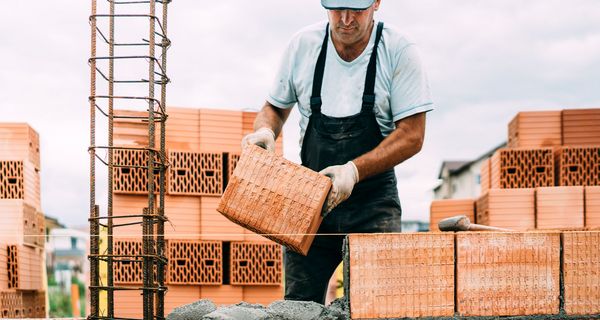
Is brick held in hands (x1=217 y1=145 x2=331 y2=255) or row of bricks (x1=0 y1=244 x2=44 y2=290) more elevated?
brick held in hands (x1=217 y1=145 x2=331 y2=255)

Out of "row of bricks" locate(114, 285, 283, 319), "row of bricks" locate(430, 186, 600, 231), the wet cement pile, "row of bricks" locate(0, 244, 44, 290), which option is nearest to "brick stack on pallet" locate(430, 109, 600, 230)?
"row of bricks" locate(430, 186, 600, 231)

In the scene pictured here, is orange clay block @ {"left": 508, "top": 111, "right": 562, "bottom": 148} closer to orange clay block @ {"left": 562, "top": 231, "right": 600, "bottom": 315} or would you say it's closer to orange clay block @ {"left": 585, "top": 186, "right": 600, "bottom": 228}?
orange clay block @ {"left": 585, "top": 186, "right": 600, "bottom": 228}

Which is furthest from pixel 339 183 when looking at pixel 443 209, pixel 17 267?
pixel 443 209

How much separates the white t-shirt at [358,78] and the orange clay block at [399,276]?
3.20 feet

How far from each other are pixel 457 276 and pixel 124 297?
6.63 meters

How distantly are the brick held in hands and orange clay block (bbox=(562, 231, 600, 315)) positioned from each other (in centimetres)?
100

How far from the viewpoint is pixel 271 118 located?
15.0ft

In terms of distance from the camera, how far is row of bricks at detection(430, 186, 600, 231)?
32.9ft

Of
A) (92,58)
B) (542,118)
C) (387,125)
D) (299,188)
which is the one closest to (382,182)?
(387,125)

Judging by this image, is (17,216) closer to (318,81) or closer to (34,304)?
(34,304)

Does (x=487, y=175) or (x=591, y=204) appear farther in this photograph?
(x=487, y=175)

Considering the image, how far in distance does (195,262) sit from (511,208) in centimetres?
365

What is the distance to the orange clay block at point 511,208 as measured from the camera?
33.5 ft

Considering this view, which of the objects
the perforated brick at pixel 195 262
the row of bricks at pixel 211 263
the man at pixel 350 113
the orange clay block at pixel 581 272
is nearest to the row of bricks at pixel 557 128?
the row of bricks at pixel 211 263
